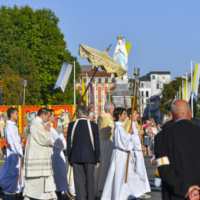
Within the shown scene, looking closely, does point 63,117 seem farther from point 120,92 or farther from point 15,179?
point 15,179

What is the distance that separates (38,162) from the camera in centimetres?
1086

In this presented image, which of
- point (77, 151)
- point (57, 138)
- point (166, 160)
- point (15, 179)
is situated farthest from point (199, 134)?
point (15, 179)

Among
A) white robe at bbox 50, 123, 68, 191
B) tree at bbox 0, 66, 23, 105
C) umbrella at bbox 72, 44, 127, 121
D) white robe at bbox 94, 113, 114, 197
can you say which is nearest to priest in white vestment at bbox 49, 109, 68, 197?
white robe at bbox 50, 123, 68, 191

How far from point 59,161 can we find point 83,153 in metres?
1.81

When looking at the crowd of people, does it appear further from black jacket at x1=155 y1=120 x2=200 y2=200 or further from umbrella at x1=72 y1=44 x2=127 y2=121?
black jacket at x1=155 y1=120 x2=200 y2=200

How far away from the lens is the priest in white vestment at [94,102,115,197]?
39.5 feet

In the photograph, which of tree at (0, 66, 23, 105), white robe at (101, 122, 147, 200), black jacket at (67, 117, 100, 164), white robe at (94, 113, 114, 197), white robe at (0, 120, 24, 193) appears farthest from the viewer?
tree at (0, 66, 23, 105)

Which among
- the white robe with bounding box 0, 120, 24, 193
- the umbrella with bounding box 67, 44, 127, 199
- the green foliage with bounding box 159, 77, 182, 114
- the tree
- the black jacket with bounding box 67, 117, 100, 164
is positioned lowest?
the white robe with bounding box 0, 120, 24, 193

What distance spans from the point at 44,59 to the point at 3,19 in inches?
198

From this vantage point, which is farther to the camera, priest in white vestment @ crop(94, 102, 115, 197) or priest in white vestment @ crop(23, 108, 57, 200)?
priest in white vestment @ crop(94, 102, 115, 197)

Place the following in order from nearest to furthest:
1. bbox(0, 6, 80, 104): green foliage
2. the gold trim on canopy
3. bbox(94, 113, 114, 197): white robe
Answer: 1. bbox(94, 113, 114, 197): white robe
2. the gold trim on canopy
3. bbox(0, 6, 80, 104): green foliage

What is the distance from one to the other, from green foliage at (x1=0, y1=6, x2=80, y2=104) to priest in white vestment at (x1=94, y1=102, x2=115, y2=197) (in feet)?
129

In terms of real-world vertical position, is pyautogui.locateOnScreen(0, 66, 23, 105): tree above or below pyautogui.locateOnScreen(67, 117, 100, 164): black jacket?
above

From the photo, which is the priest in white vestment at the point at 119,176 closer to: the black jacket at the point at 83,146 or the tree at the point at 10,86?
the black jacket at the point at 83,146
